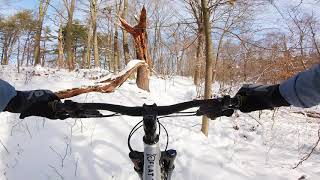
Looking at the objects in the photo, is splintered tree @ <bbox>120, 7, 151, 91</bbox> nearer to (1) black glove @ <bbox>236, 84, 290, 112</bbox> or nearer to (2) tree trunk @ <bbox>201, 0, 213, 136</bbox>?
(2) tree trunk @ <bbox>201, 0, 213, 136</bbox>

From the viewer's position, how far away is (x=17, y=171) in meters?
4.11

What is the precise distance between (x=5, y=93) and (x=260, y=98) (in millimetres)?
1063

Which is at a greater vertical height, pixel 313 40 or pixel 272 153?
pixel 313 40

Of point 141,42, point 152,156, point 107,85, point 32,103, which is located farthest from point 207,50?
point 32,103

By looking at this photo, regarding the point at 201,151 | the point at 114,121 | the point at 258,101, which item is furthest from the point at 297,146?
the point at 258,101

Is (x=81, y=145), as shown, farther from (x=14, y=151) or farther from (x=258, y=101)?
(x=258, y=101)

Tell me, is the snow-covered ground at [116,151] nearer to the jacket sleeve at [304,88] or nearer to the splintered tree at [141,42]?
the splintered tree at [141,42]

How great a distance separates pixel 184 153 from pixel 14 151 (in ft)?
7.75

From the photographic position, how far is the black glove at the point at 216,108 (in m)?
1.48

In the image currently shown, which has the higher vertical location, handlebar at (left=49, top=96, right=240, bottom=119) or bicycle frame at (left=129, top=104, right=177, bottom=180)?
handlebar at (left=49, top=96, right=240, bottom=119)

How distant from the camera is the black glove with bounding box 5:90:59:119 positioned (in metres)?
1.53

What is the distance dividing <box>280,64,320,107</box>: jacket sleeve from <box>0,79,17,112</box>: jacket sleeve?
3.65 feet

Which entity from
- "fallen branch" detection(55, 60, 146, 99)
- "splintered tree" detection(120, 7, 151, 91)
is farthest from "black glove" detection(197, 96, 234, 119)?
"splintered tree" detection(120, 7, 151, 91)

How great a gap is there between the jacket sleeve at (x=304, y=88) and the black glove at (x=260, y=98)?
0.05 meters
